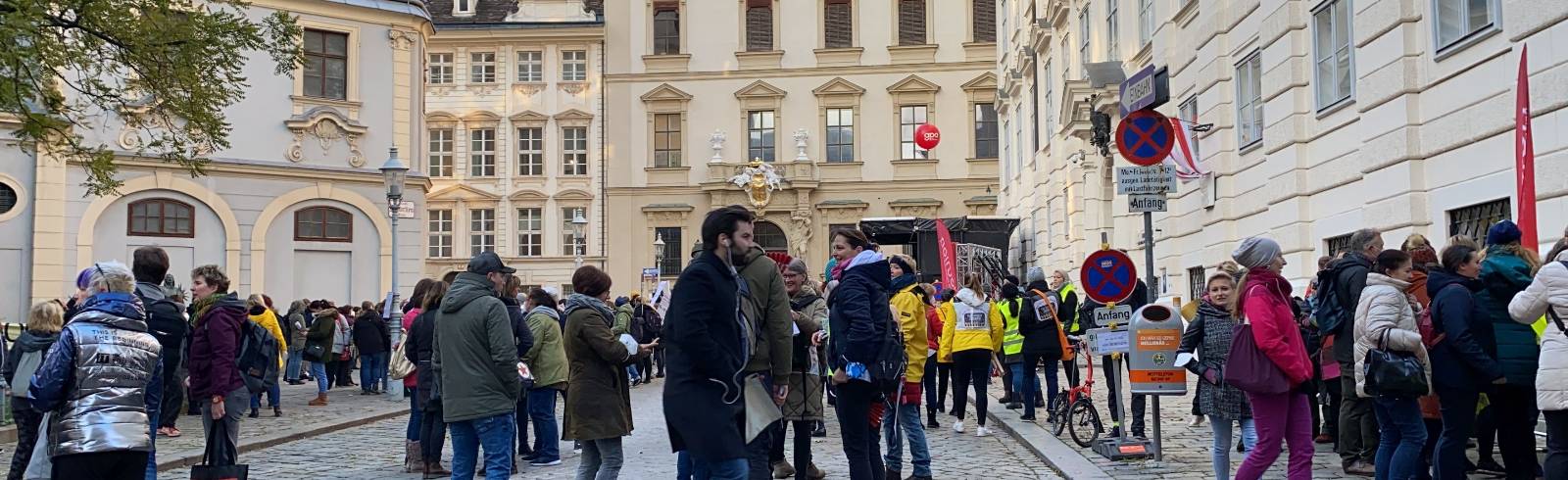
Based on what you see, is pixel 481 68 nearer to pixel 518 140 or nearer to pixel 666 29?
pixel 518 140

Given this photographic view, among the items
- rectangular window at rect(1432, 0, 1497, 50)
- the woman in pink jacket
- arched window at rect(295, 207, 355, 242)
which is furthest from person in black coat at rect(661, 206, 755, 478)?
arched window at rect(295, 207, 355, 242)

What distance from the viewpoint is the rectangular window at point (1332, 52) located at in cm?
1570

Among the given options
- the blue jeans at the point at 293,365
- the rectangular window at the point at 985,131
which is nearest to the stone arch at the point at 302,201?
the blue jeans at the point at 293,365

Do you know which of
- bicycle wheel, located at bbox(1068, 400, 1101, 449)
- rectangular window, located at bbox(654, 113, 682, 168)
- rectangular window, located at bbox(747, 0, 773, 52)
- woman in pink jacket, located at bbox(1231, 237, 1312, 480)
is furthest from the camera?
rectangular window, located at bbox(654, 113, 682, 168)

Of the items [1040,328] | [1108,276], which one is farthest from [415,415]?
[1040,328]

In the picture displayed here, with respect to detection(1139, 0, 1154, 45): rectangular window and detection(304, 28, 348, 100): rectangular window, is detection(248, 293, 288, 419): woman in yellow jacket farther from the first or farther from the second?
detection(1139, 0, 1154, 45): rectangular window

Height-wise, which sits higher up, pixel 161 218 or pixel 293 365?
pixel 161 218

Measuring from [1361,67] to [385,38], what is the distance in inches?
899

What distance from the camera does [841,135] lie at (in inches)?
2068

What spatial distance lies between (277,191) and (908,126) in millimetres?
26367

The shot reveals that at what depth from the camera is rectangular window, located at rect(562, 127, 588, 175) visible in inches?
2112

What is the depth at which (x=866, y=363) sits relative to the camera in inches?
335

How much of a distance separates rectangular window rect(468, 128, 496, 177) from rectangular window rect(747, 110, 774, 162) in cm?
956

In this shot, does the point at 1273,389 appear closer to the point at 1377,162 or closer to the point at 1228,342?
the point at 1228,342
